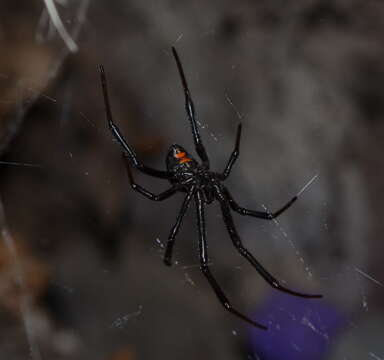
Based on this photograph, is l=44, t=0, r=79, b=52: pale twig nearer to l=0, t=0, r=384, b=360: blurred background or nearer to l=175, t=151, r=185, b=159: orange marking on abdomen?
l=0, t=0, r=384, b=360: blurred background

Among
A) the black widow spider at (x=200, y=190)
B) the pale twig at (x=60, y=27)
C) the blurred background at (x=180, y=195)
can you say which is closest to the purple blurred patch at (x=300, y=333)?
the blurred background at (x=180, y=195)

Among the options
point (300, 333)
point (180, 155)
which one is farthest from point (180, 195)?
point (180, 155)

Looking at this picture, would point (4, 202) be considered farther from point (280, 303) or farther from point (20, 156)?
point (280, 303)

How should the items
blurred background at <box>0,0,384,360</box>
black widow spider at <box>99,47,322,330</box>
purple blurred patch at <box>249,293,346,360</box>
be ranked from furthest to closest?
blurred background at <box>0,0,384,360</box> → purple blurred patch at <box>249,293,346,360</box> → black widow spider at <box>99,47,322,330</box>

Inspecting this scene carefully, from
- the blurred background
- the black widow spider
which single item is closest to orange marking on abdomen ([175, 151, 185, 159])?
the black widow spider

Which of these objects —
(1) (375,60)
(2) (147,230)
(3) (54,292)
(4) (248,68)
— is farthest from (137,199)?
(1) (375,60)
